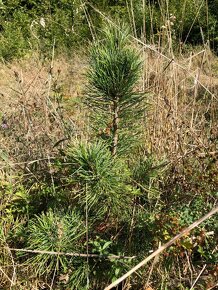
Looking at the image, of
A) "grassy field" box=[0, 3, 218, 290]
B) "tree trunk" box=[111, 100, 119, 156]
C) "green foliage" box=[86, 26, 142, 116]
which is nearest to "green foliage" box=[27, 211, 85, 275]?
"grassy field" box=[0, 3, 218, 290]

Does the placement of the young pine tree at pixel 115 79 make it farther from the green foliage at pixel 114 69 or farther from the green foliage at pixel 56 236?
A: the green foliage at pixel 56 236

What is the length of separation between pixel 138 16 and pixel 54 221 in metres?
3.86

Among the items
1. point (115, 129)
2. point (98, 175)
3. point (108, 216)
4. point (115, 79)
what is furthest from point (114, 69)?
point (108, 216)

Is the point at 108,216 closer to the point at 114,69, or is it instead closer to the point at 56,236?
the point at 56,236

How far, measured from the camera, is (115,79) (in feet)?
4.96

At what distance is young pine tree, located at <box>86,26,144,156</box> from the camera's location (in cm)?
151

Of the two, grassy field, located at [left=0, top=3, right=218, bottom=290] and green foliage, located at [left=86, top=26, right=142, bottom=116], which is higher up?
green foliage, located at [left=86, top=26, right=142, bottom=116]

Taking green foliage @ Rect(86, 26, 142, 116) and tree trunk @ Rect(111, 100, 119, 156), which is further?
tree trunk @ Rect(111, 100, 119, 156)

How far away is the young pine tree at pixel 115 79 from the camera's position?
1509 millimetres

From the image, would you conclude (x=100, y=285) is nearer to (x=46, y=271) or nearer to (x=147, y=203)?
(x=46, y=271)

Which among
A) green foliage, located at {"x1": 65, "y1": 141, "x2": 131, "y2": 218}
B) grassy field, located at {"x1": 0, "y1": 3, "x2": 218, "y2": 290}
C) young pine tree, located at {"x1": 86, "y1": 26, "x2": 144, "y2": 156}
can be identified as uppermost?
young pine tree, located at {"x1": 86, "y1": 26, "x2": 144, "y2": 156}

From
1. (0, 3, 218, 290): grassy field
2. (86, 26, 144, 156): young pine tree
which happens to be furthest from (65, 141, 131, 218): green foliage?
(86, 26, 144, 156): young pine tree

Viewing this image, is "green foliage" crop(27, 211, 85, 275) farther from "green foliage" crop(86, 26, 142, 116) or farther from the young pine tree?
"green foliage" crop(86, 26, 142, 116)

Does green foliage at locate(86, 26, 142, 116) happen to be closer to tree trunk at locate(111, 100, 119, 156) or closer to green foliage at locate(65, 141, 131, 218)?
tree trunk at locate(111, 100, 119, 156)
